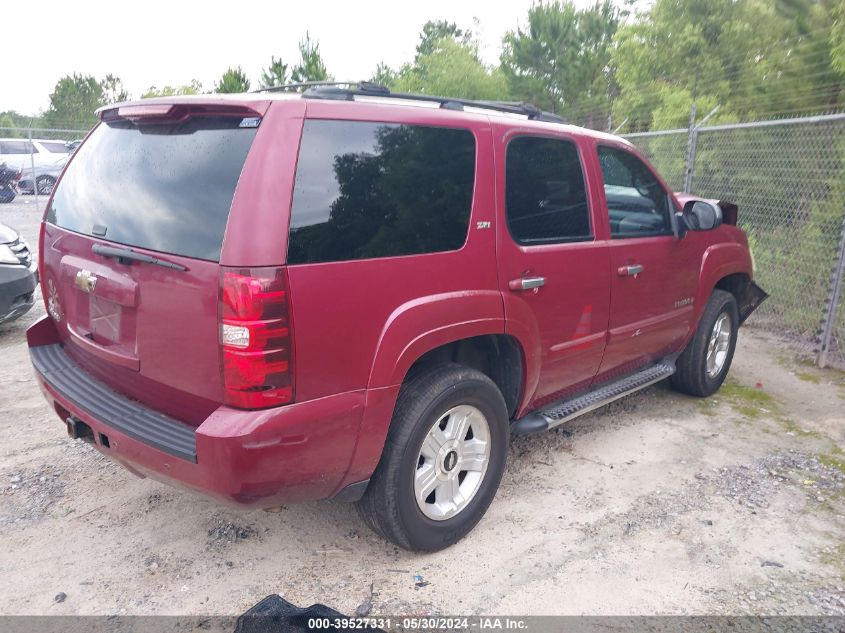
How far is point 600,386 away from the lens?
411 centimetres

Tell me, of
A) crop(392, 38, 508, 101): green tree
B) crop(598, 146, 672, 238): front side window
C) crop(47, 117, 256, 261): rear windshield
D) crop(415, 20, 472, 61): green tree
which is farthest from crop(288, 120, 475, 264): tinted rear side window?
crop(415, 20, 472, 61): green tree

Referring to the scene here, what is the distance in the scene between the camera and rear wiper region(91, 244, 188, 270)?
236 centimetres

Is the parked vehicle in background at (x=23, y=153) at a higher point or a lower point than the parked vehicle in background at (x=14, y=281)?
higher

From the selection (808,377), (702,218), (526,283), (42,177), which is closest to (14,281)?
(526,283)

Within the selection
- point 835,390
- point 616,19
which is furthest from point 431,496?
point 616,19

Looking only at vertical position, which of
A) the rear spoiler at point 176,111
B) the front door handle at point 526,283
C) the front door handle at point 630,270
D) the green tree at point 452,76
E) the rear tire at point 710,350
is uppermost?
the green tree at point 452,76

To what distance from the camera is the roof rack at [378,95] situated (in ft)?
8.64

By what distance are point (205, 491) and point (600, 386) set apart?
8.53 ft

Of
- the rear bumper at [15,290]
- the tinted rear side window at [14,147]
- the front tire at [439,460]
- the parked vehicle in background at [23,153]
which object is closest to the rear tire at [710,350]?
the front tire at [439,460]

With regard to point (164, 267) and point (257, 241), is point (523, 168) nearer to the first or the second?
point (257, 241)

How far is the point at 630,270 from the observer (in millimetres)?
3854

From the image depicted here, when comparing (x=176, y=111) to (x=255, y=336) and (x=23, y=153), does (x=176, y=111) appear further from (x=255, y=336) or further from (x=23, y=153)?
(x=23, y=153)

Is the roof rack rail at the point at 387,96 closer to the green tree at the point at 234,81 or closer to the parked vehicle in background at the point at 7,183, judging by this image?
the green tree at the point at 234,81

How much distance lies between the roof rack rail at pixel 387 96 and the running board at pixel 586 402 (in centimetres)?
162
